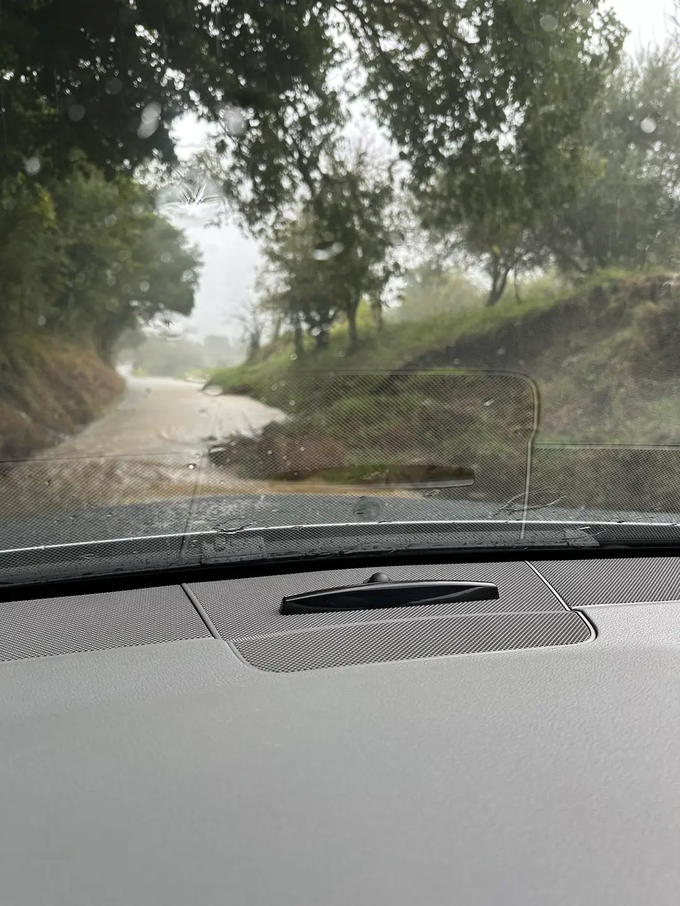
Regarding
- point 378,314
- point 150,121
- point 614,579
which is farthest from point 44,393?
point 614,579

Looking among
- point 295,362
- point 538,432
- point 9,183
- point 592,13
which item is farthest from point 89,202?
point 592,13

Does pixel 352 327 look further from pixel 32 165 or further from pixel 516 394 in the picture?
pixel 32 165

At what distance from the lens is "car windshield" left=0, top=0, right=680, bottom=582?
457 cm

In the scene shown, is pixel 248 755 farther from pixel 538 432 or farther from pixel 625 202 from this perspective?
pixel 625 202

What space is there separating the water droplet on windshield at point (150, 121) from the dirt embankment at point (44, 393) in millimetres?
1223

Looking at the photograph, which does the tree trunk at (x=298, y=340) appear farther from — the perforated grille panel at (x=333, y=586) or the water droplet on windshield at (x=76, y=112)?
the perforated grille panel at (x=333, y=586)

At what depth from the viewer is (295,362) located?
4.98 m

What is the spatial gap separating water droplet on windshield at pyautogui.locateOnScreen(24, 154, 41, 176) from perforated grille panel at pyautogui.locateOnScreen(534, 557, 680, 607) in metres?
3.41

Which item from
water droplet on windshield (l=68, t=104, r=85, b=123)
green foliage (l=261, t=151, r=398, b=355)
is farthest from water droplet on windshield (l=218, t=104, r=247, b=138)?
water droplet on windshield (l=68, t=104, r=85, b=123)

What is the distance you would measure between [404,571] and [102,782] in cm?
147

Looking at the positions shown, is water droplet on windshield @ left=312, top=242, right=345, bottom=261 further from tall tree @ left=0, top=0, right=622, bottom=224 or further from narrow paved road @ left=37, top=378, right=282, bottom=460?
narrow paved road @ left=37, top=378, right=282, bottom=460

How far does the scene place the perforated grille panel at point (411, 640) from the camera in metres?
2.64

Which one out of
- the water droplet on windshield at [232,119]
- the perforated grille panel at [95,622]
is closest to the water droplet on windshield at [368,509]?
the perforated grille panel at [95,622]

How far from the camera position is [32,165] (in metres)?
4.89
